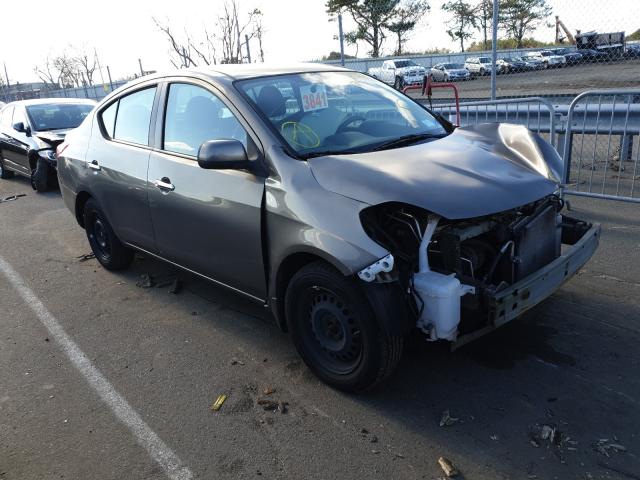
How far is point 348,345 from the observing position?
308 cm

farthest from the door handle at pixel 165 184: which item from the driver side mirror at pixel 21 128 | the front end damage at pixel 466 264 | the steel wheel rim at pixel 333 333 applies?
the driver side mirror at pixel 21 128

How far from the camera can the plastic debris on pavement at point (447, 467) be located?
253cm

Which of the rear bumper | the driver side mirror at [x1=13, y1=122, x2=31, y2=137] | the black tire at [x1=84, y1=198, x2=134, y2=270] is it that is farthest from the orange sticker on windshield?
the driver side mirror at [x1=13, y1=122, x2=31, y2=137]

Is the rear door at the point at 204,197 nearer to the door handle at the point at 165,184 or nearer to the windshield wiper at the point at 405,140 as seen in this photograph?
the door handle at the point at 165,184

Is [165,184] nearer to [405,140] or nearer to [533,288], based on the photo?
[405,140]

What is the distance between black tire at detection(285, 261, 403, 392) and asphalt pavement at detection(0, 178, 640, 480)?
16 centimetres

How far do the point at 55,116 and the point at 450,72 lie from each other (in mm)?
22366

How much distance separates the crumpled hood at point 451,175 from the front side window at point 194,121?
0.75 metres

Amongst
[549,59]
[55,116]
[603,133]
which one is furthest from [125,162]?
[549,59]

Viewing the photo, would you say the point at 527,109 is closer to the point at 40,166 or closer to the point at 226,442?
the point at 226,442

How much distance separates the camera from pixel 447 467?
2574mm

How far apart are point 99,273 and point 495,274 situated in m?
4.06

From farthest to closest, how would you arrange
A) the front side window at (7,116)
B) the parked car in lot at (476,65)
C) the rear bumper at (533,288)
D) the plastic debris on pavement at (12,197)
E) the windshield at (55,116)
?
1. the parked car in lot at (476,65)
2. the front side window at (7,116)
3. the windshield at (55,116)
4. the plastic debris on pavement at (12,197)
5. the rear bumper at (533,288)

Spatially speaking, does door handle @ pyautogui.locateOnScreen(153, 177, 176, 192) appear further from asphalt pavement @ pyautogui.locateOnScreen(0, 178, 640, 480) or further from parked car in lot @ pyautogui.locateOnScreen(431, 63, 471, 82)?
A: parked car in lot @ pyautogui.locateOnScreen(431, 63, 471, 82)
